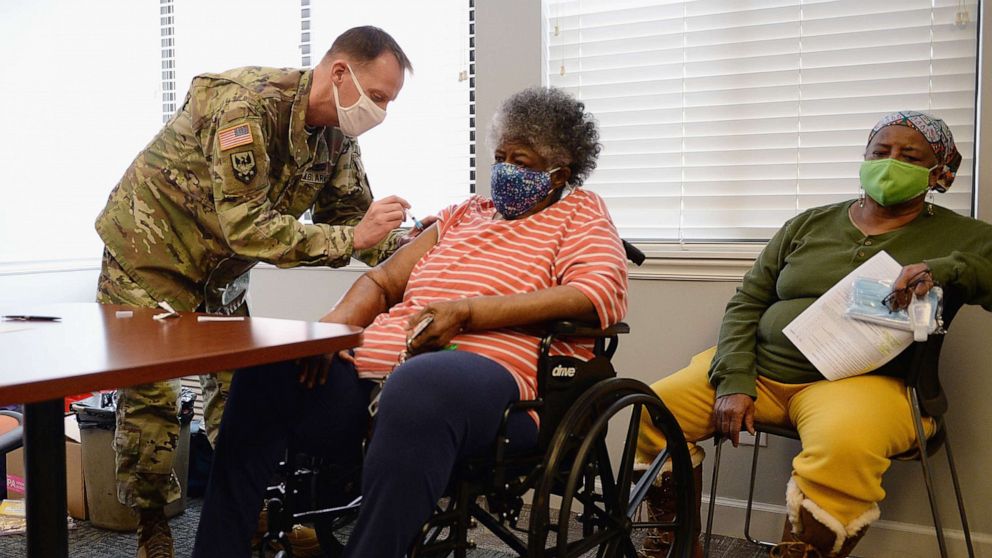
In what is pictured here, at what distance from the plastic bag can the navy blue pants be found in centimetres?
90

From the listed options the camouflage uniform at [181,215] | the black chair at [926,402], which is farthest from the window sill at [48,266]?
the black chair at [926,402]

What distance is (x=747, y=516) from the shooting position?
2361 mm

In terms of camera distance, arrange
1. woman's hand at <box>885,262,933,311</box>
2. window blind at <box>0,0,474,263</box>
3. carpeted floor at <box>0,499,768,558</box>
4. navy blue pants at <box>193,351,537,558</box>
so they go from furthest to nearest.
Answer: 1. window blind at <box>0,0,474,263</box>
2. carpeted floor at <box>0,499,768,558</box>
3. woman's hand at <box>885,262,933,311</box>
4. navy blue pants at <box>193,351,537,558</box>

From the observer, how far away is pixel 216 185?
1.80m

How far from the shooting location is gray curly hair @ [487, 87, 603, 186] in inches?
70.3

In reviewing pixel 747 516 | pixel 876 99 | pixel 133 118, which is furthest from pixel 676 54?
pixel 133 118

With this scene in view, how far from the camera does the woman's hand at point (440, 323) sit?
1521mm

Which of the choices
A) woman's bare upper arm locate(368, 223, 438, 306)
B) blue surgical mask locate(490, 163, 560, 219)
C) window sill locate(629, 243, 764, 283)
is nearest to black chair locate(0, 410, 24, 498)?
woman's bare upper arm locate(368, 223, 438, 306)

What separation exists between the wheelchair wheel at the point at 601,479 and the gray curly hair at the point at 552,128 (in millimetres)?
494

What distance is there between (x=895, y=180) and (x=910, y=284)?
0.89 ft

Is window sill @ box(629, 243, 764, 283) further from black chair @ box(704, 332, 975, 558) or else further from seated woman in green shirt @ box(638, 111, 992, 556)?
black chair @ box(704, 332, 975, 558)

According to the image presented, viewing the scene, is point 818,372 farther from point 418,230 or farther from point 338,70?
point 338,70

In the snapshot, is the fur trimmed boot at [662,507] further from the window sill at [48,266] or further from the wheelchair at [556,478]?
the window sill at [48,266]

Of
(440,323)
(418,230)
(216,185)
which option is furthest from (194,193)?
(440,323)
